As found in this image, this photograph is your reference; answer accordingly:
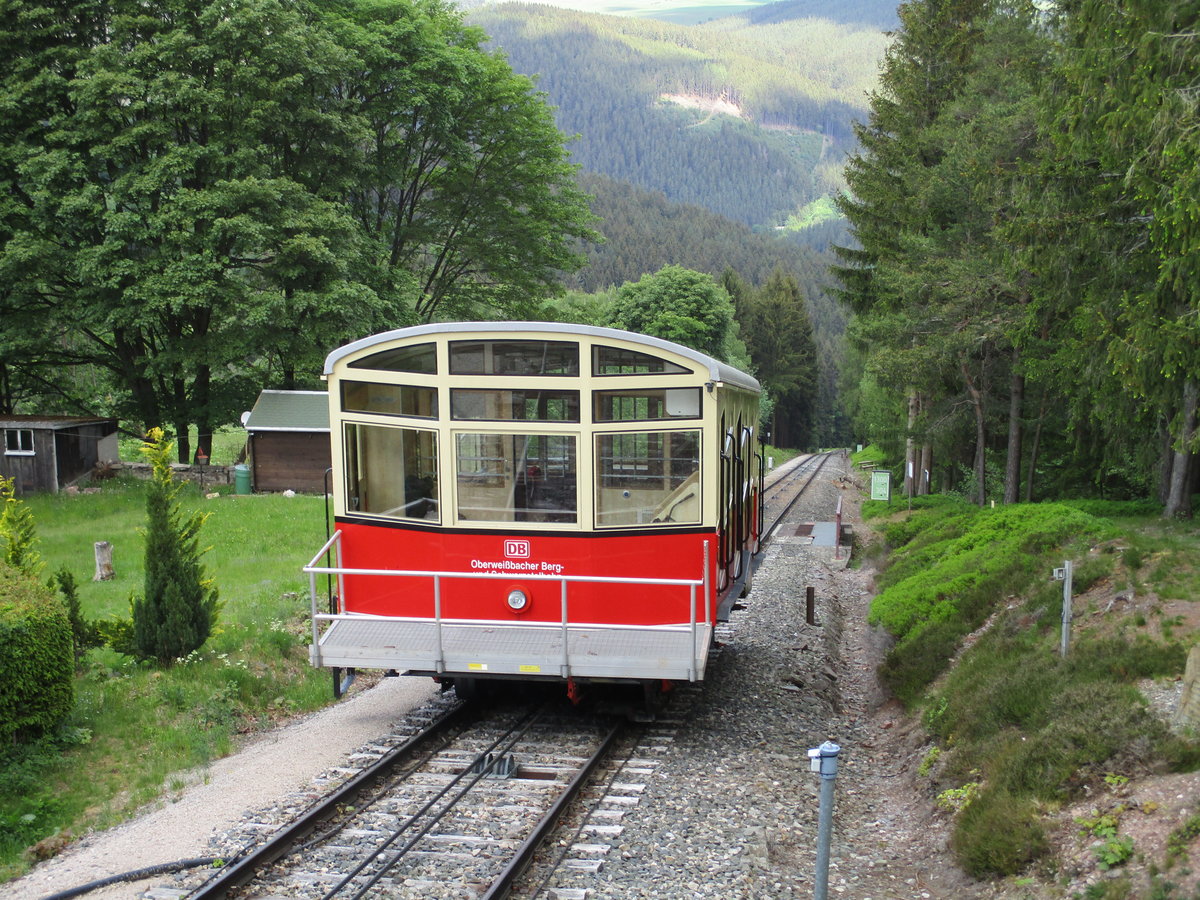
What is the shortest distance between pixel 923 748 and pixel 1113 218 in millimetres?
8260

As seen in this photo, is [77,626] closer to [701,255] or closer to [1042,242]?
[1042,242]

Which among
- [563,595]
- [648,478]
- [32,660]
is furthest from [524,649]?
[32,660]

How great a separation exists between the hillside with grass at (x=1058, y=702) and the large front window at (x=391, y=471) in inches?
210

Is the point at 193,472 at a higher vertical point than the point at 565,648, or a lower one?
lower

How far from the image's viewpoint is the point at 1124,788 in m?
6.02

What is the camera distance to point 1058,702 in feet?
24.3

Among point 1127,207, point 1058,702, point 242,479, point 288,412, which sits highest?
point 1127,207

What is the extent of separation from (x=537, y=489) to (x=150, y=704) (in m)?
4.85

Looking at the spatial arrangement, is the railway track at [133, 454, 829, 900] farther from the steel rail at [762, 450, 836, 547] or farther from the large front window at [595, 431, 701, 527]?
the steel rail at [762, 450, 836, 547]

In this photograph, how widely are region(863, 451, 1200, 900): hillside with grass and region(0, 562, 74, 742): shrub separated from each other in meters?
7.86

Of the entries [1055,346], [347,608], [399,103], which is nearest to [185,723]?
[347,608]

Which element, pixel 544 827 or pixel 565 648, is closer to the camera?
pixel 544 827

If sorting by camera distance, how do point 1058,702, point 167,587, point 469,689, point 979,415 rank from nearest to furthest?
point 1058,702, point 469,689, point 167,587, point 979,415

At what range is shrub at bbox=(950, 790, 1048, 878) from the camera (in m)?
5.96
